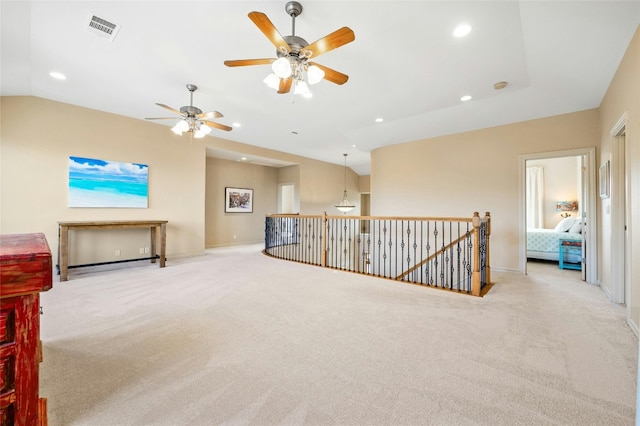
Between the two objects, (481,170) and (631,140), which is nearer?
(631,140)

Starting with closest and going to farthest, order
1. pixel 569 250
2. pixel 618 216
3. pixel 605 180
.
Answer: pixel 618 216 < pixel 605 180 < pixel 569 250

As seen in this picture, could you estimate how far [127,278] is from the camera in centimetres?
415

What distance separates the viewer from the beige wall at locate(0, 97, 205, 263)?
4164 millimetres

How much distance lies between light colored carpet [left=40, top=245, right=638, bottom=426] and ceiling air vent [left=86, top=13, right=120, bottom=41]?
2.84 metres

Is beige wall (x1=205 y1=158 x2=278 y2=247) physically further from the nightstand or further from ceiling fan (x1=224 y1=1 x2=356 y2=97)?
the nightstand

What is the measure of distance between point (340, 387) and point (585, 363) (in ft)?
5.88

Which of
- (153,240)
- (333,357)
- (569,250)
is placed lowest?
(333,357)

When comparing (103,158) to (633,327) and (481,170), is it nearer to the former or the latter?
(481,170)

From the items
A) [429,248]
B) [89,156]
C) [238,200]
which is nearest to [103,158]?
[89,156]

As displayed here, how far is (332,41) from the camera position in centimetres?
215

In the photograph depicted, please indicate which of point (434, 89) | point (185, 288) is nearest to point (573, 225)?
point (434, 89)

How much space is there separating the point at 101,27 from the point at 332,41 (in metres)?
2.34

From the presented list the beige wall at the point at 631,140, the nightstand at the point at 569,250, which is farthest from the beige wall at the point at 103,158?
the nightstand at the point at 569,250

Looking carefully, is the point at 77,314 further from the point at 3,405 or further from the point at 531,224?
the point at 531,224
